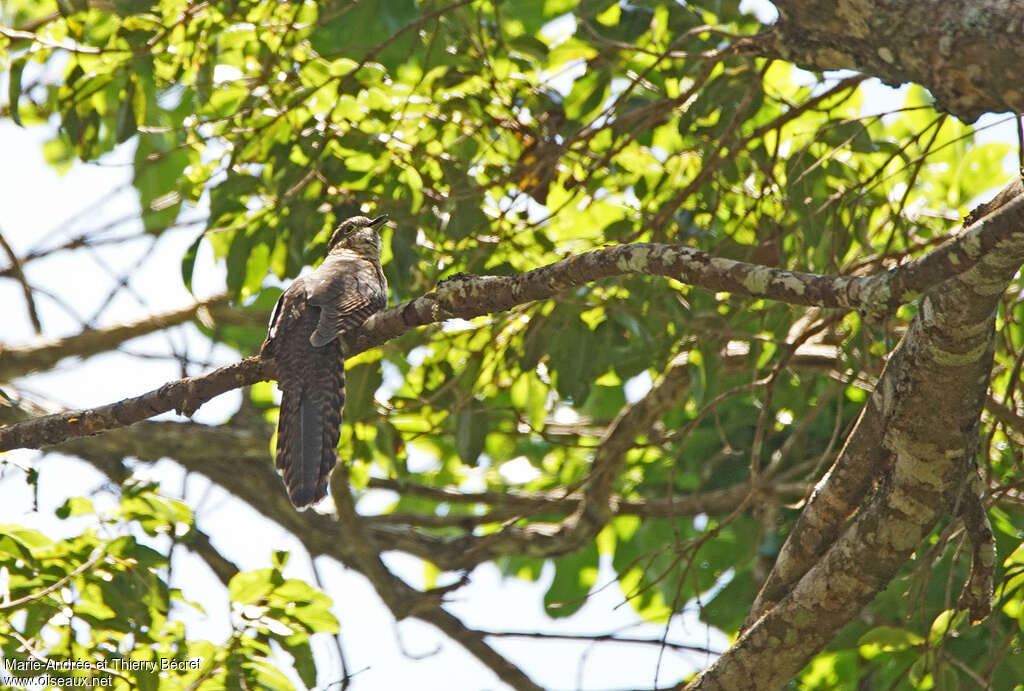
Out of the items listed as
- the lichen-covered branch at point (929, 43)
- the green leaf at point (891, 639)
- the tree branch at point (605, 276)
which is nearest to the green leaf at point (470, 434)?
the tree branch at point (605, 276)

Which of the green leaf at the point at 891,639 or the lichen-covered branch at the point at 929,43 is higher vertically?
the lichen-covered branch at the point at 929,43

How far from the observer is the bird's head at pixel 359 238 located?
15.5 feet

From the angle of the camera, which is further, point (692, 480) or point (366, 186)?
point (692, 480)

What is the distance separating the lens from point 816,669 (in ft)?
15.2

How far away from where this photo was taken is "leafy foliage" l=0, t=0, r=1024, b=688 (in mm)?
3768

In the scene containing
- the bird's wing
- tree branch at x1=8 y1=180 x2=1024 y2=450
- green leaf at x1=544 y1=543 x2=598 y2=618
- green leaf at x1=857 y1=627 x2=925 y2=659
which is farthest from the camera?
green leaf at x1=544 y1=543 x2=598 y2=618

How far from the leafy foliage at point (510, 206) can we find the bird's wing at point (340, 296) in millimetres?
144

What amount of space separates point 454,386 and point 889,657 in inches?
78.3

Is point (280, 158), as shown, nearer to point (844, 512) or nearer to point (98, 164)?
point (98, 164)

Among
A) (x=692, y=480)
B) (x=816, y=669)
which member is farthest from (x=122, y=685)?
(x=692, y=480)

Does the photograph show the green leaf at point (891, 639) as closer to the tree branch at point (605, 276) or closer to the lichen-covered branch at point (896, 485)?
the lichen-covered branch at point (896, 485)

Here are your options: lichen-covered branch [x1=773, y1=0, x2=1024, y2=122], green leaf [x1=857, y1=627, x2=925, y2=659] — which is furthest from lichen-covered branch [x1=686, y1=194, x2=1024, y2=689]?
lichen-covered branch [x1=773, y1=0, x2=1024, y2=122]

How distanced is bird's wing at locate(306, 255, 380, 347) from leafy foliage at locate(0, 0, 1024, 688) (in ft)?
0.47

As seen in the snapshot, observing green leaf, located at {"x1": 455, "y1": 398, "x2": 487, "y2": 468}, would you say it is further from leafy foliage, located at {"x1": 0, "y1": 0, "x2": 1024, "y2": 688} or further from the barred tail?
the barred tail
